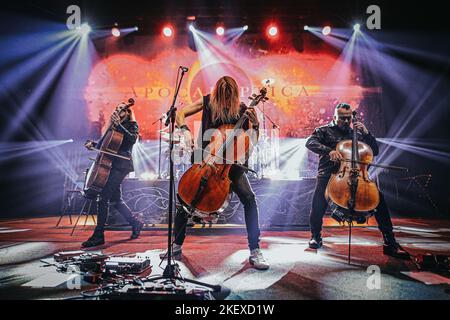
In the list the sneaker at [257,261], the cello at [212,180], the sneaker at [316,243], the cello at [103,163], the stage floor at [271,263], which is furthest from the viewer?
the cello at [103,163]

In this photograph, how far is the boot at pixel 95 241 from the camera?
4.22 m

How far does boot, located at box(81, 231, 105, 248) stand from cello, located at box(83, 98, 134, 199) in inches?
24.4

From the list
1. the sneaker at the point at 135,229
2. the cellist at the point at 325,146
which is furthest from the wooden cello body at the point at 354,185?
the sneaker at the point at 135,229

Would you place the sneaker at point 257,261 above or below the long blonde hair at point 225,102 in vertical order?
below

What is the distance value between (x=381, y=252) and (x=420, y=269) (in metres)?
0.82

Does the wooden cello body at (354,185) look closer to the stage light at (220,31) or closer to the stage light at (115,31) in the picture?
the stage light at (220,31)

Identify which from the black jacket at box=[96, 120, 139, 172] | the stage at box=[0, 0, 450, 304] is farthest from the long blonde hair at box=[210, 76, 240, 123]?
the stage at box=[0, 0, 450, 304]

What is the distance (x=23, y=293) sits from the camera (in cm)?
230

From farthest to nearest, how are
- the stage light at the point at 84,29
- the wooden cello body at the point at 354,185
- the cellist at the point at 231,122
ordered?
the stage light at the point at 84,29 → the wooden cello body at the point at 354,185 → the cellist at the point at 231,122

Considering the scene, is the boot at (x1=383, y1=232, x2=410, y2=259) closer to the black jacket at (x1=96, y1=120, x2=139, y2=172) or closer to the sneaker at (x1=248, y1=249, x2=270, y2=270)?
the sneaker at (x1=248, y1=249, x2=270, y2=270)

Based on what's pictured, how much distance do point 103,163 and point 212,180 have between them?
88.9 inches

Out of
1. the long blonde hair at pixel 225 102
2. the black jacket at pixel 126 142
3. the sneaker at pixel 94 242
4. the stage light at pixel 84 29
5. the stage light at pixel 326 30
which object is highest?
the stage light at pixel 326 30

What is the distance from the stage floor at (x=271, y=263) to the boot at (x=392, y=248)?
0.32 ft

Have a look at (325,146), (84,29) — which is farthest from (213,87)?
(84,29)
